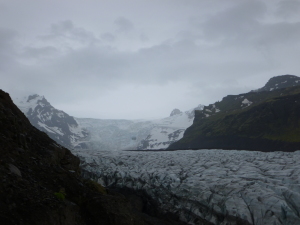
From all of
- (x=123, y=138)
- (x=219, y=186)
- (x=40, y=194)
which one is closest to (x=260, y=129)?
(x=219, y=186)

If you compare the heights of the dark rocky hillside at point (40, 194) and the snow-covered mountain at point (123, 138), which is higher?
the dark rocky hillside at point (40, 194)

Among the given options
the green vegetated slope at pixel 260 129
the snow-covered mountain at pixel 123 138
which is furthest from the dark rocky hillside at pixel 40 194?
the snow-covered mountain at pixel 123 138

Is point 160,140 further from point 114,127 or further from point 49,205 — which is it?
point 49,205

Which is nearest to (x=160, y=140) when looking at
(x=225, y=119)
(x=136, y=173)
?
(x=225, y=119)

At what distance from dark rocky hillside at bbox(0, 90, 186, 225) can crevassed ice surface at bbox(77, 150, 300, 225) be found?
842 centimetres

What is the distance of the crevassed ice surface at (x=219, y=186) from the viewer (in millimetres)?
15898

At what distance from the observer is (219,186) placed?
19.6 meters

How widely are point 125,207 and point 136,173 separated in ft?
49.0

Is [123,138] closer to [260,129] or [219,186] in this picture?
[260,129]

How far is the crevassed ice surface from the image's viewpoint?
52.2 ft

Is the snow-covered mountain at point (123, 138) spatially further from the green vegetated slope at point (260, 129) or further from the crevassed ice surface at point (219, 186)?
the crevassed ice surface at point (219, 186)

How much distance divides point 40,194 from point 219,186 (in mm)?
15038

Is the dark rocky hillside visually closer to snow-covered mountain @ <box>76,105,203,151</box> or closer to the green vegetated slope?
the green vegetated slope

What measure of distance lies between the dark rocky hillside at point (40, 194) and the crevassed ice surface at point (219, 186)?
27.6ft
